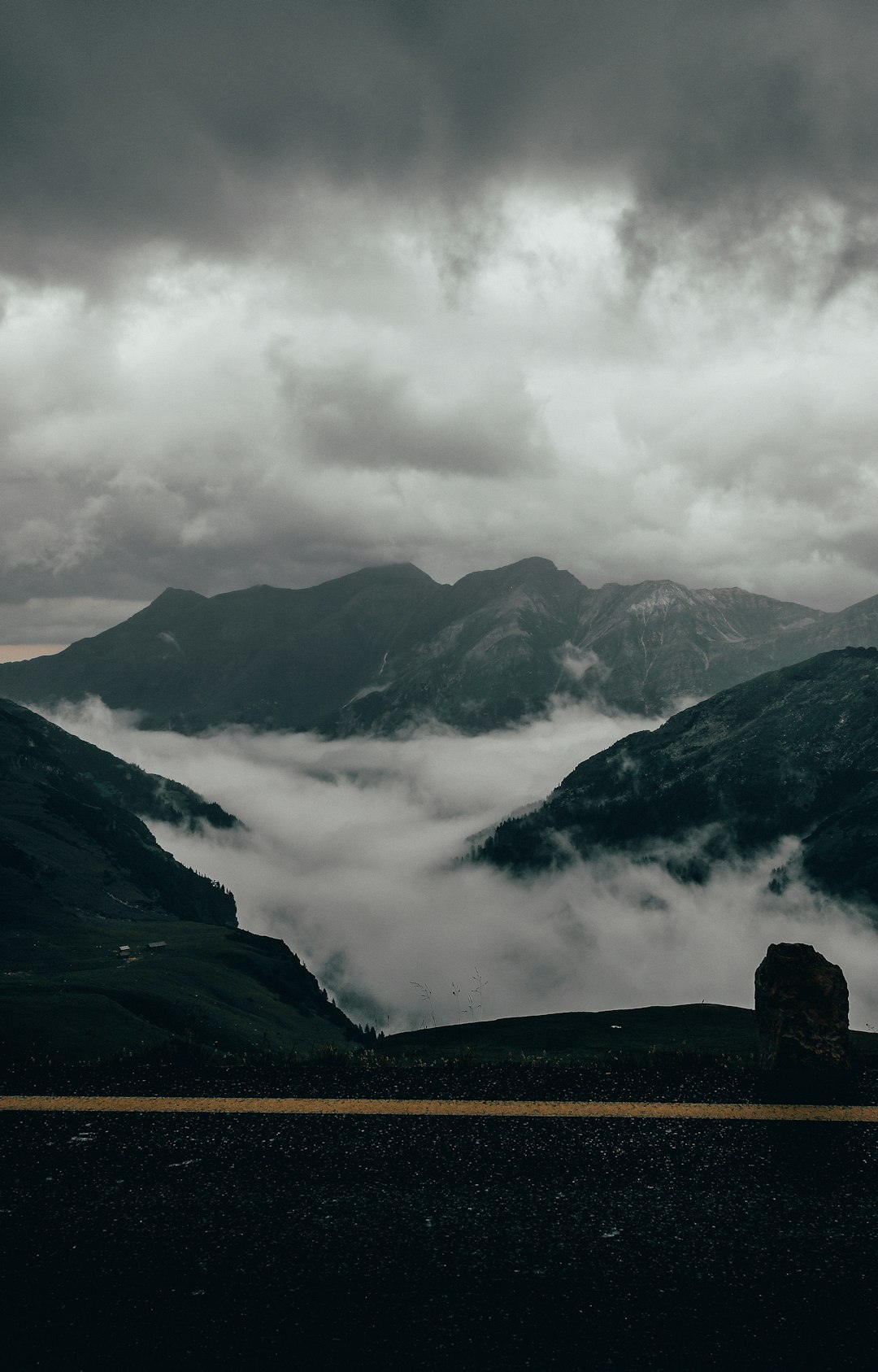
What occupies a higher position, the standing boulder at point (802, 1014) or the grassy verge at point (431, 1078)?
the standing boulder at point (802, 1014)

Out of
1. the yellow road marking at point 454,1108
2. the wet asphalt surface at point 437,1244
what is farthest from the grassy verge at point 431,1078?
the wet asphalt surface at point 437,1244

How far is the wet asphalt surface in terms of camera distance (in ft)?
18.1

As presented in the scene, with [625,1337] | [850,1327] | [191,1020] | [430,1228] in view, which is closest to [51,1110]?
[430,1228]

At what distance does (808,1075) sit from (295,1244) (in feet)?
22.5

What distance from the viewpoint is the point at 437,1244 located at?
6.59 metres

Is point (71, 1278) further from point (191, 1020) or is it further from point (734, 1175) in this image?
point (191, 1020)

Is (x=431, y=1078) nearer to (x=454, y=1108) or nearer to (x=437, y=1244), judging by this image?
(x=454, y=1108)

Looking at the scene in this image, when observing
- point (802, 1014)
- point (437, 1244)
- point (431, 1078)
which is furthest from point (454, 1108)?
point (802, 1014)

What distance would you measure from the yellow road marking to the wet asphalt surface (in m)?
0.25

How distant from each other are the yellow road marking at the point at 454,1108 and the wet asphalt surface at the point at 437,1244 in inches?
9.7

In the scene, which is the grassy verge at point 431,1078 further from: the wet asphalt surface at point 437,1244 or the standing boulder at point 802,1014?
the wet asphalt surface at point 437,1244

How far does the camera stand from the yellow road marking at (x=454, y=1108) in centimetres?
888

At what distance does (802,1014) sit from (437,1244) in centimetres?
600

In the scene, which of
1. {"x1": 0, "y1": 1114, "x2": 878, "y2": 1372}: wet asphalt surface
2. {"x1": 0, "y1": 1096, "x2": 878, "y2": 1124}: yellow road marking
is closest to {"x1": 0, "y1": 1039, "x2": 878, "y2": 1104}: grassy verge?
{"x1": 0, "y1": 1096, "x2": 878, "y2": 1124}: yellow road marking
